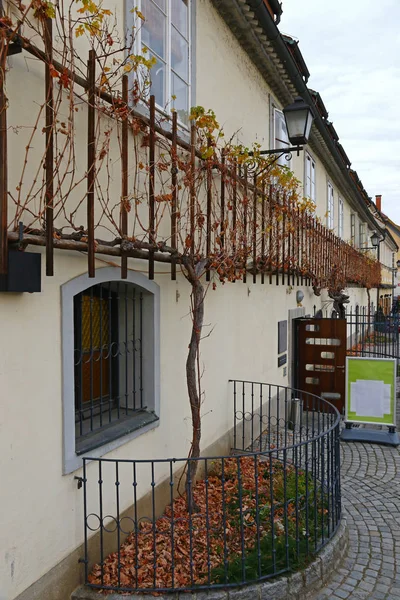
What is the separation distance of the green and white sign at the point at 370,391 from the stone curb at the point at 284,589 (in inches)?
148

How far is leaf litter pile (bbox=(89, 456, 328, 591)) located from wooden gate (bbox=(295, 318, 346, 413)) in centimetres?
447

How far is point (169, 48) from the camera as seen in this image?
513 centimetres

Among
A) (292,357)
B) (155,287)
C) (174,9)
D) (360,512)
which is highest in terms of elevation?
(174,9)

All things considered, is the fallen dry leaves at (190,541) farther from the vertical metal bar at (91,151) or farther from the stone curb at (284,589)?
the vertical metal bar at (91,151)

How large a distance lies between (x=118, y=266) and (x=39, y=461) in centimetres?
164

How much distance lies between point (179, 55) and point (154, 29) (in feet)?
1.94

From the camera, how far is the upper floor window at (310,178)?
1177cm

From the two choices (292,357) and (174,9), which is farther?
(292,357)

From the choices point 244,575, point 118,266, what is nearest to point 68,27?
point 118,266

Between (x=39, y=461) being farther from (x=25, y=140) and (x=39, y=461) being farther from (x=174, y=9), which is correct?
(x=174, y=9)

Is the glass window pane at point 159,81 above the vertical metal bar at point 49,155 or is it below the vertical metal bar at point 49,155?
above

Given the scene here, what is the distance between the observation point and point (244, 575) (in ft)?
12.1

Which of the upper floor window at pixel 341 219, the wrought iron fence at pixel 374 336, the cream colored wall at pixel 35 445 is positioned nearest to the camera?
the cream colored wall at pixel 35 445

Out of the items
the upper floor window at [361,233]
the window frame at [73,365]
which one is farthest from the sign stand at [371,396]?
the upper floor window at [361,233]
